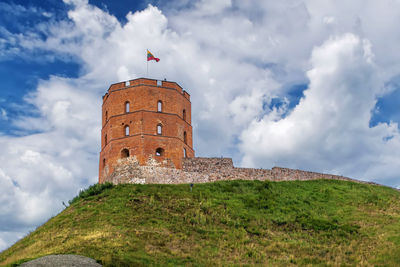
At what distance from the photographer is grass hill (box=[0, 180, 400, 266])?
65.6ft

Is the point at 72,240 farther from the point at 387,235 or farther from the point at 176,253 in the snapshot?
the point at 387,235

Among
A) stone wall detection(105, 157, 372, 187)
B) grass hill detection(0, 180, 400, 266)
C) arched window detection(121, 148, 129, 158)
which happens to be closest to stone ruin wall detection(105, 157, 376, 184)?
stone wall detection(105, 157, 372, 187)

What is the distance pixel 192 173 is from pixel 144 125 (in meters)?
4.87

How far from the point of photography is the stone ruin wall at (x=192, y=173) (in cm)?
3138

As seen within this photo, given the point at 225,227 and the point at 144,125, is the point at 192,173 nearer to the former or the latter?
the point at 144,125

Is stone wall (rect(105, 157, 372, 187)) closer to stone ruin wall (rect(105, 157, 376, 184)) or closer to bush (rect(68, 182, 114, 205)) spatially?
stone ruin wall (rect(105, 157, 376, 184))

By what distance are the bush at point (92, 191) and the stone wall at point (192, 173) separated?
1768 mm

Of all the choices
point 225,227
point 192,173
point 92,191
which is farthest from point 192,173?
point 225,227

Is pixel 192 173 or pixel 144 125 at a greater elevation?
pixel 144 125

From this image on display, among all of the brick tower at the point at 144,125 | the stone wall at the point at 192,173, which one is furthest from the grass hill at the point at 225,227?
the brick tower at the point at 144,125

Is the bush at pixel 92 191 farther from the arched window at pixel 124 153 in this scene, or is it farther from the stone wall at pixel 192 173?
the arched window at pixel 124 153

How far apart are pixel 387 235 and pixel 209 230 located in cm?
893

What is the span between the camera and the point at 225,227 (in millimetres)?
24484

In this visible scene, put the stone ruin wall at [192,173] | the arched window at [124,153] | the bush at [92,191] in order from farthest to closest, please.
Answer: the arched window at [124,153], the stone ruin wall at [192,173], the bush at [92,191]
